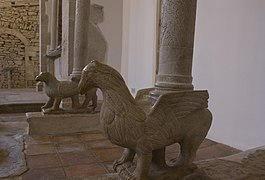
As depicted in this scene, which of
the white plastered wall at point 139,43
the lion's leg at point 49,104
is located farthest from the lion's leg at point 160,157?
the white plastered wall at point 139,43

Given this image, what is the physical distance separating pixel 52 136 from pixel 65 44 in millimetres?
1653

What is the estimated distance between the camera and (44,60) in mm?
7777

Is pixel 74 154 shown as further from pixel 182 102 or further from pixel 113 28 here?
pixel 113 28

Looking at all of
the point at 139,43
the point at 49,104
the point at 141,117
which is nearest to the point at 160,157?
the point at 141,117

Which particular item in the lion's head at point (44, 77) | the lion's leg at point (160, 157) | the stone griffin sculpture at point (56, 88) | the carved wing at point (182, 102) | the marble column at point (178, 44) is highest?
the marble column at point (178, 44)

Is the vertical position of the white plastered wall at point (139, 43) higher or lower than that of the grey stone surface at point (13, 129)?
higher

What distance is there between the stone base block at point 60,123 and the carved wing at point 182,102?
79.0 inches

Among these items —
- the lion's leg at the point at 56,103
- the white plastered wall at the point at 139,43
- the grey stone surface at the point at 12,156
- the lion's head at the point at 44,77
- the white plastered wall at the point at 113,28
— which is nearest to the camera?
the grey stone surface at the point at 12,156

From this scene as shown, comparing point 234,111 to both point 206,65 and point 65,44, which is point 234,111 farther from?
point 65,44

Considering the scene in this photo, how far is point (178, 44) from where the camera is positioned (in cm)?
156

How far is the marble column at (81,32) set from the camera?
3400mm

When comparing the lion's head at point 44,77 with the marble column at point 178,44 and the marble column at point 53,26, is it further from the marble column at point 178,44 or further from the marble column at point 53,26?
the marble column at point 53,26

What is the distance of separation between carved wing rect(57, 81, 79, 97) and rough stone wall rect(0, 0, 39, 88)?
7.58 metres

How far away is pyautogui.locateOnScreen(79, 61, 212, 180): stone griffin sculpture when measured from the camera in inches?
53.2
